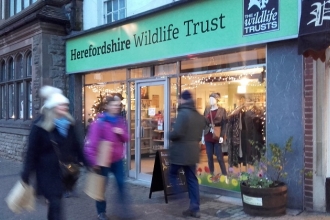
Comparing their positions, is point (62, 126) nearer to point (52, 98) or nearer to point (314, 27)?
point (52, 98)

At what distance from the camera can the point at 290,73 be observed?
21.0 ft

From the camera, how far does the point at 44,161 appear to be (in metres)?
4.35

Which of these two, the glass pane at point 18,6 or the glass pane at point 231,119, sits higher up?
the glass pane at point 18,6

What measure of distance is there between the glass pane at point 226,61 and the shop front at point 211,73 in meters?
0.02

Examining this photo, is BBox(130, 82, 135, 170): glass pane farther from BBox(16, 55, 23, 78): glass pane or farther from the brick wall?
BBox(16, 55, 23, 78): glass pane

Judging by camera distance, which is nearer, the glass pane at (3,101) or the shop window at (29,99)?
the shop window at (29,99)

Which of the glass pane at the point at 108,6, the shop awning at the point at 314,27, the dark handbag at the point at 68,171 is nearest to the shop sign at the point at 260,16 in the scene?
the shop awning at the point at 314,27

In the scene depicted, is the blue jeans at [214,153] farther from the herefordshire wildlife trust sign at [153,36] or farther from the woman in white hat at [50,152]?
the woman in white hat at [50,152]

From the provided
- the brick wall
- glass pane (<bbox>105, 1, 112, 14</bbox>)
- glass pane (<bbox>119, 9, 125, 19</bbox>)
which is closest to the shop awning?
the brick wall

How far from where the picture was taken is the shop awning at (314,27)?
5.38m

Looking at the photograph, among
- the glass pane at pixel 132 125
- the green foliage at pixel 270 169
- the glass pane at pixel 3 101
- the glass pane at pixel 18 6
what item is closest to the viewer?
the green foliage at pixel 270 169

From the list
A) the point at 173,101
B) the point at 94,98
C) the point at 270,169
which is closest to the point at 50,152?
the point at 270,169

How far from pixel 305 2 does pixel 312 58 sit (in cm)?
87

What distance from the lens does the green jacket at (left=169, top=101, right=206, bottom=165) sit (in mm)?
5875
